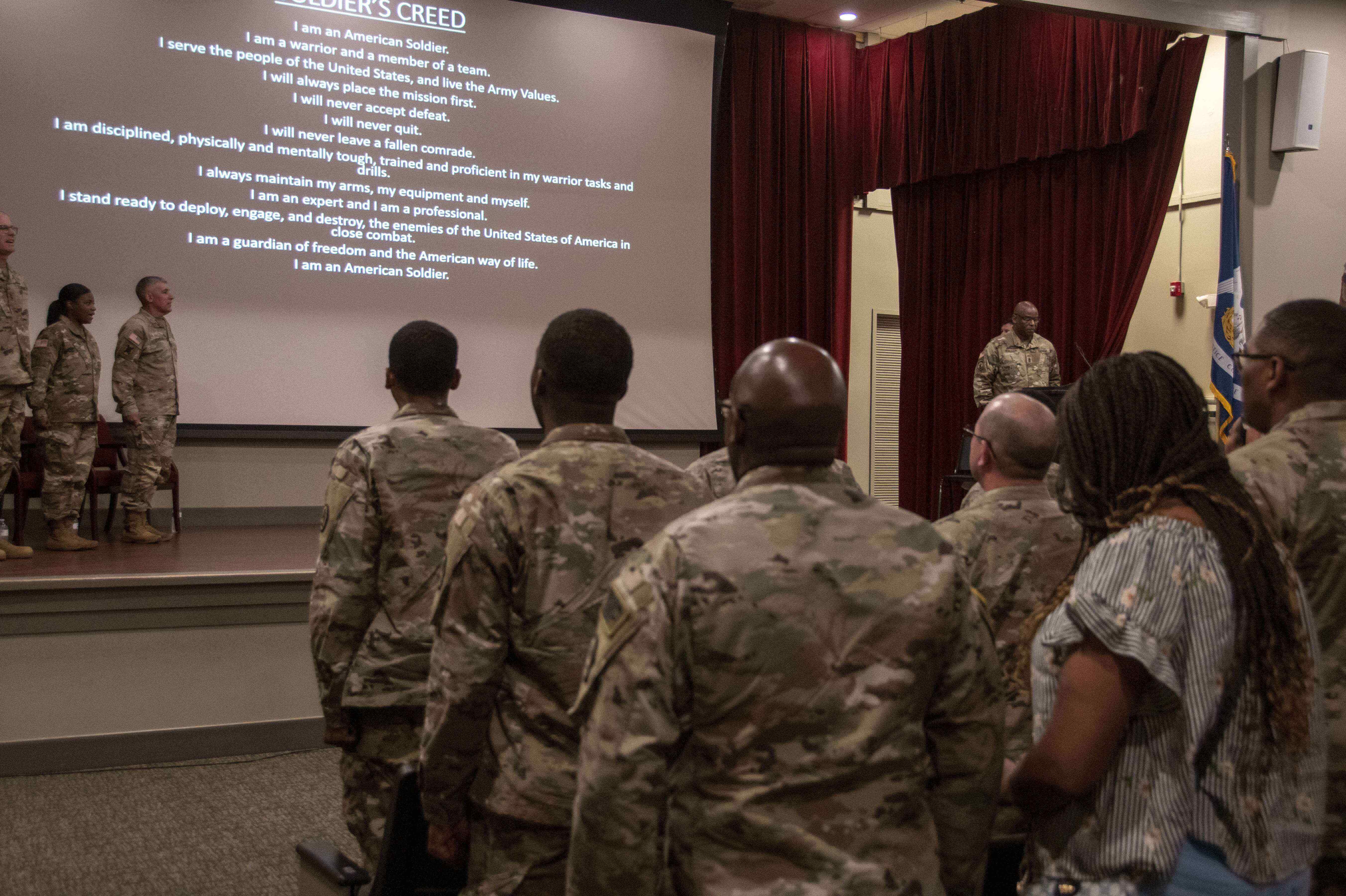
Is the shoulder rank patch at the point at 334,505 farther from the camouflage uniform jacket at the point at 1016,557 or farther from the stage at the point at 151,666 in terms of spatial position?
the stage at the point at 151,666

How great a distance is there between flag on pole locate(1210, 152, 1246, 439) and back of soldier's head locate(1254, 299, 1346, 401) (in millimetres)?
3619

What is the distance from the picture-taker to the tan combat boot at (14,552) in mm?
4660

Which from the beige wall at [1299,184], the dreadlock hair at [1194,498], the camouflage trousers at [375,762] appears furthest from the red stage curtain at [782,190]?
the dreadlock hair at [1194,498]

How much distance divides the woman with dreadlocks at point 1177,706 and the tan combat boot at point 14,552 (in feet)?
15.4

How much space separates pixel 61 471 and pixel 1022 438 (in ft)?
15.2

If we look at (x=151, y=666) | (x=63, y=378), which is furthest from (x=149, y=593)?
(x=63, y=378)

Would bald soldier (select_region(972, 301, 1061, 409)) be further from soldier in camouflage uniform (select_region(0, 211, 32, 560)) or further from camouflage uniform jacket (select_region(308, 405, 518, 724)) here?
camouflage uniform jacket (select_region(308, 405, 518, 724))

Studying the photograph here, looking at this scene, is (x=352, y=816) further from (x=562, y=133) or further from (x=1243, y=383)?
(x=562, y=133)

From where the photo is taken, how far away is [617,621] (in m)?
1.12

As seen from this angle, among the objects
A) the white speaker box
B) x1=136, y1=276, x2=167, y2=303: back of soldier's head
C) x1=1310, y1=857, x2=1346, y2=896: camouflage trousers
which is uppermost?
the white speaker box

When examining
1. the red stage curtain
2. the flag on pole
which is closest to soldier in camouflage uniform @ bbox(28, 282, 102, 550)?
the red stage curtain

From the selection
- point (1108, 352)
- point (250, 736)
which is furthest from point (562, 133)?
point (250, 736)

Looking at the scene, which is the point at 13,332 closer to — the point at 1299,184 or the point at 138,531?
the point at 138,531

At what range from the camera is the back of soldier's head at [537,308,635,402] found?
1.61 metres
